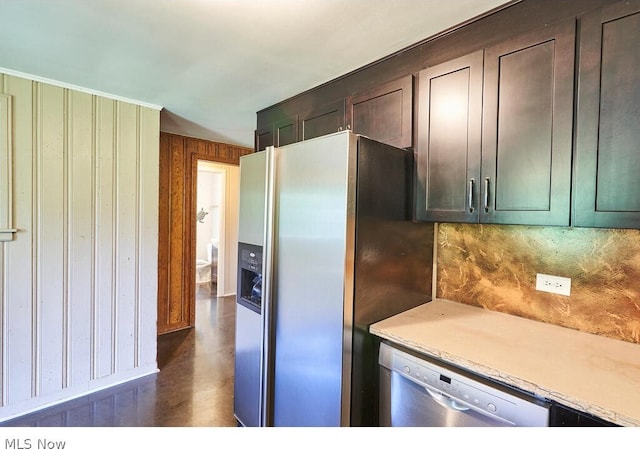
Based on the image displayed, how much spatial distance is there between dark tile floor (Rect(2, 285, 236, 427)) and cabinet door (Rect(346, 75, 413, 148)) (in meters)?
2.09

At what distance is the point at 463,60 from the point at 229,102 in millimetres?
1828

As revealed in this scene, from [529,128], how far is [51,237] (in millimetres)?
2979

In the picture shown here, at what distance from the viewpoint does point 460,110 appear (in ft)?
4.89

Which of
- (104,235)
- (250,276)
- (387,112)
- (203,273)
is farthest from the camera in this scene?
(203,273)

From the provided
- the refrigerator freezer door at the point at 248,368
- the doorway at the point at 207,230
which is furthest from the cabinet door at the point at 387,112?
the doorway at the point at 207,230

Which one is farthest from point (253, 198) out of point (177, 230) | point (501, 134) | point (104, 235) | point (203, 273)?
point (203, 273)

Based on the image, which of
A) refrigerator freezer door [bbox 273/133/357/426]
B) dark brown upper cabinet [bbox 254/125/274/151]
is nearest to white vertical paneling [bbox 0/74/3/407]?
dark brown upper cabinet [bbox 254/125/274/151]

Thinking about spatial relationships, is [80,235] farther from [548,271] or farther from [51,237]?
[548,271]

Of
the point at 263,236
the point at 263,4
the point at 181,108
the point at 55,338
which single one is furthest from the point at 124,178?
the point at 263,4

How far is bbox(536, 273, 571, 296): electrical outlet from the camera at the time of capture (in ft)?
4.89

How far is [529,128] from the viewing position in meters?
1.29

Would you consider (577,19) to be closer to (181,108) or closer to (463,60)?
(463,60)
